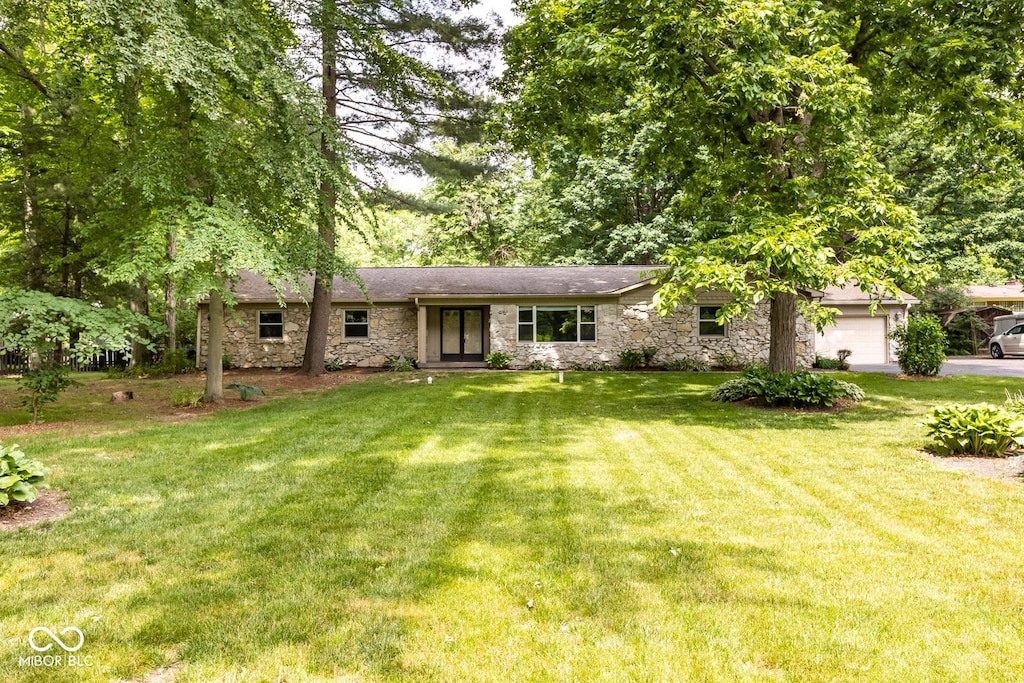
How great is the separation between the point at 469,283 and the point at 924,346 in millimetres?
13564

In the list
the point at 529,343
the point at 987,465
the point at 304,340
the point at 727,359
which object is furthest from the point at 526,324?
the point at 987,465

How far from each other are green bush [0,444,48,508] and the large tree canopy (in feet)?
25.9

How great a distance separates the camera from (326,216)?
11727 millimetres

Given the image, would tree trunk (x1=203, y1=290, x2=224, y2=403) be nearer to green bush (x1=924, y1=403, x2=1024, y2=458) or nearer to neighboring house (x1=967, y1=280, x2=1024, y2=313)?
green bush (x1=924, y1=403, x2=1024, y2=458)

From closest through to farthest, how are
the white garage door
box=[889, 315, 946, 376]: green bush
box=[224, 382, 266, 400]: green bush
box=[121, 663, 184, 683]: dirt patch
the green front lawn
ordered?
1. box=[121, 663, 184, 683]: dirt patch
2. the green front lawn
3. box=[224, 382, 266, 400]: green bush
4. box=[889, 315, 946, 376]: green bush
5. the white garage door

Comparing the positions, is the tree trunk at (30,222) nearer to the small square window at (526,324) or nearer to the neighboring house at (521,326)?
the neighboring house at (521,326)

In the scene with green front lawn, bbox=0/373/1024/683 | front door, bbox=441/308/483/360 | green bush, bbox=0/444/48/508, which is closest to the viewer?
green front lawn, bbox=0/373/1024/683

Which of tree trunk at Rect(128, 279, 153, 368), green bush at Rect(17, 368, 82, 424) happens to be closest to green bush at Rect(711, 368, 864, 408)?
green bush at Rect(17, 368, 82, 424)

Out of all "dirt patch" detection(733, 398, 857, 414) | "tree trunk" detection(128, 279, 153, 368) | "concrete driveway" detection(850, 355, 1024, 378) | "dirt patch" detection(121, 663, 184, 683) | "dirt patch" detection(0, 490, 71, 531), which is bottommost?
"dirt patch" detection(121, 663, 184, 683)

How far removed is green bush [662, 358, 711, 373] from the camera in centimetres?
1861

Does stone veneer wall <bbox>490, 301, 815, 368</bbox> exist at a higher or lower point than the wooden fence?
higher

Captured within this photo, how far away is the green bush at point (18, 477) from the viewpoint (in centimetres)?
468

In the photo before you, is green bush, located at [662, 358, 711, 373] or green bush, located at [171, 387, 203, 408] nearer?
green bush, located at [171, 387, 203, 408]

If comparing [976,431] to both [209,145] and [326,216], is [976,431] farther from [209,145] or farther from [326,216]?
[209,145]
